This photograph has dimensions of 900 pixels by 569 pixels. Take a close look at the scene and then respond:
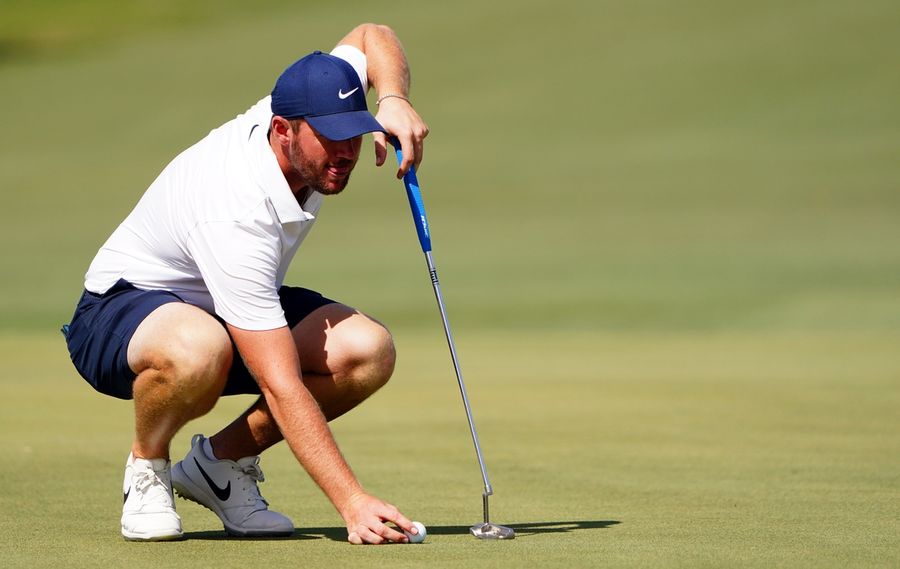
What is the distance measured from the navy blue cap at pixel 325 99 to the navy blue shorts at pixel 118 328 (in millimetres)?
710

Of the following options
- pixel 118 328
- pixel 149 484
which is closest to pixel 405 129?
pixel 118 328

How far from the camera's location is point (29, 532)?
13.9 ft

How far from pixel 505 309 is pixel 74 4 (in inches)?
988

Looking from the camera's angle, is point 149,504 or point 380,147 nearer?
point 149,504

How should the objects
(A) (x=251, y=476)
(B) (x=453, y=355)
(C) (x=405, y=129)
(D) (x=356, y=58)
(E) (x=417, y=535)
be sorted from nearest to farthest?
(E) (x=417, y=535)
(C) (x=405, y=129)
(B) (x=453, y=355)
(A) (x=251, y=476)
(D) (x=356, y=58)

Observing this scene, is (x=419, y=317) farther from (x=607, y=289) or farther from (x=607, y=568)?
(x=607, y=568)

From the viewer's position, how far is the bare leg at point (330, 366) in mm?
4480

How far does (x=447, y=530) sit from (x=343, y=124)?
118 centimetres

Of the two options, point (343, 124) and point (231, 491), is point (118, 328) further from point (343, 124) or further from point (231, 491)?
point (343, 124)

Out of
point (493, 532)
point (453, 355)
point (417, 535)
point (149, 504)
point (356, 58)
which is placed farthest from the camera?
point (356, 58)

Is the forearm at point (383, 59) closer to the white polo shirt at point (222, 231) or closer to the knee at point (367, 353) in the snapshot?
the white polo shirt at point (222, 231)

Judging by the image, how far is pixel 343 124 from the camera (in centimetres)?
395

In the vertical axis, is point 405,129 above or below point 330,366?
above

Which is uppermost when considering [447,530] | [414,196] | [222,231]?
[414,196]
